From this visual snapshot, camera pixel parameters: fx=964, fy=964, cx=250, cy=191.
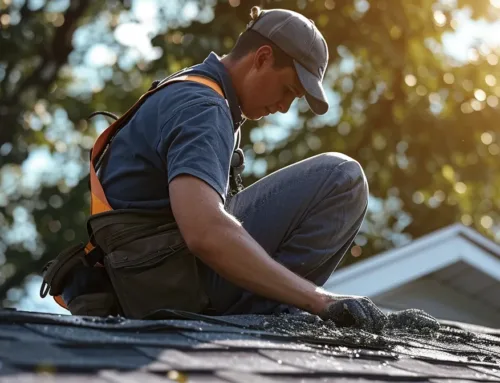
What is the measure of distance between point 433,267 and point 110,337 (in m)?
4.70

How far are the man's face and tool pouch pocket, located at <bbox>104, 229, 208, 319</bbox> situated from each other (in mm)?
616

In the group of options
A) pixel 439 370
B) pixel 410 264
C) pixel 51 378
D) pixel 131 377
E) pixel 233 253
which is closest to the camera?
pixel 51 378

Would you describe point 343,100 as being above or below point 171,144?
below

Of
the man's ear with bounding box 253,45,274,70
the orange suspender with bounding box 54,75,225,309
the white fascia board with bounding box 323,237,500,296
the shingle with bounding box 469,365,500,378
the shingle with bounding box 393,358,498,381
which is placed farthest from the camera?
the white fascia board with bounding box 323,237,500,296

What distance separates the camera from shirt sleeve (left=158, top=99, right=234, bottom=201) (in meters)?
2.71

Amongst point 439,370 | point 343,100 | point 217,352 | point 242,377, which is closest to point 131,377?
point 242,377

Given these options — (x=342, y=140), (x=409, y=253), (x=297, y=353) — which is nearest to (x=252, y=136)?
(x=342, y=140)

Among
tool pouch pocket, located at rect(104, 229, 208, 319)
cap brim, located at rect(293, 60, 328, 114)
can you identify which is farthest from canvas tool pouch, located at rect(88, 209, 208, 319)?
cap brim, located at rect(293, 60, 328, 114)

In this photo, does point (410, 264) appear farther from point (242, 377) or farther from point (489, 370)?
point (242, 377)

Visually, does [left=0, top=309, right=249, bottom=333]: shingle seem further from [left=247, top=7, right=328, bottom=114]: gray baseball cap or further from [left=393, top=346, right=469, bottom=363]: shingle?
[left=247, top=7, right=328, bottom=114]: gray baseball cap

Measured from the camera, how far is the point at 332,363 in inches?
91.3

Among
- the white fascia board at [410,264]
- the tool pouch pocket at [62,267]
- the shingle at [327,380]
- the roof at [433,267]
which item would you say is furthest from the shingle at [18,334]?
the white fascia board at [410,264]

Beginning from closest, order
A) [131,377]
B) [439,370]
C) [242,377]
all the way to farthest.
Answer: [131,377]
[242,377]
[439,370]

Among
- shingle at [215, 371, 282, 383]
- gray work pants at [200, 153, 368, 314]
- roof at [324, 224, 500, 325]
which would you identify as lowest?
roof at [324, 224, 500, 325]
